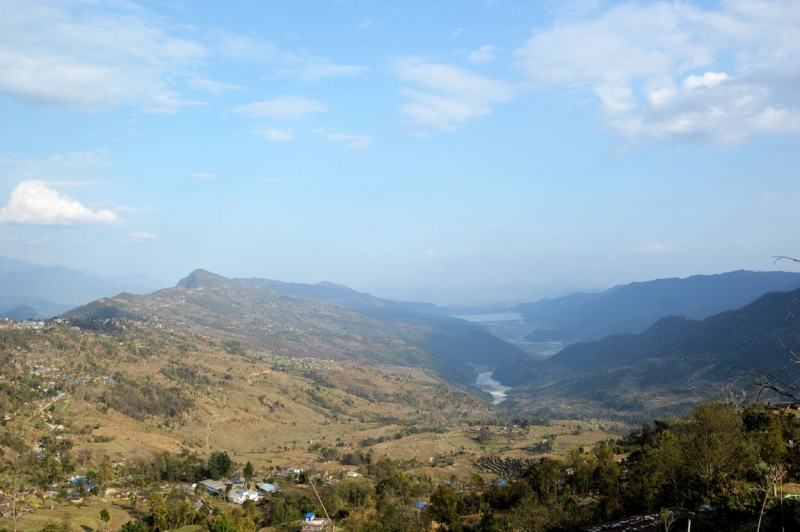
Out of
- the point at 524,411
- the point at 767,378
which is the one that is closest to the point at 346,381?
the point at 524,411

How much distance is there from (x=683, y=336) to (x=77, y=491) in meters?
172

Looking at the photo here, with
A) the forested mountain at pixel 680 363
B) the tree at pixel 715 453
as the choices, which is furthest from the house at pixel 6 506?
the forested mountain at pixel 680 363

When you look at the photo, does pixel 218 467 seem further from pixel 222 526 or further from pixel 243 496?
pixel 222 526

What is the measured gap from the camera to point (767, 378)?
833 centimetres

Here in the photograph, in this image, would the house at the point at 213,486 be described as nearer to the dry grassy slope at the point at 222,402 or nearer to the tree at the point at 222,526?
the dry grassy slope at the point at 222,402

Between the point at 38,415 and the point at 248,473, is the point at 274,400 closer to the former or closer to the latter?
the point at 38,415

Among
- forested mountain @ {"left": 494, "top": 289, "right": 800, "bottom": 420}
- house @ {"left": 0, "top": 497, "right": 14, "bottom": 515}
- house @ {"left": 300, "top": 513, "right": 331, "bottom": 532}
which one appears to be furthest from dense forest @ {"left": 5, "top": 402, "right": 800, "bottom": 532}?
forested mountain @ {"left": 494, "top": 289, "right": 800, "bottom": 420}

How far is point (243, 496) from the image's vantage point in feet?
153

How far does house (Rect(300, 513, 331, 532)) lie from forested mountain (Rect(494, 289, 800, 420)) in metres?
99.1

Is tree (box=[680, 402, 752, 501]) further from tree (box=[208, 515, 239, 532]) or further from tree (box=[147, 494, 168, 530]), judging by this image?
tree (box=[147, 494, 168, 530])

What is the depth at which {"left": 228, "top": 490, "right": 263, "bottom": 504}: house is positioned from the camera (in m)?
46.2

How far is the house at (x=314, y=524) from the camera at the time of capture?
3364 cm

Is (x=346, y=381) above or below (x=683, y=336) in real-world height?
below

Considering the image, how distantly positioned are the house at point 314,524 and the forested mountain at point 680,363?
3902 inches
